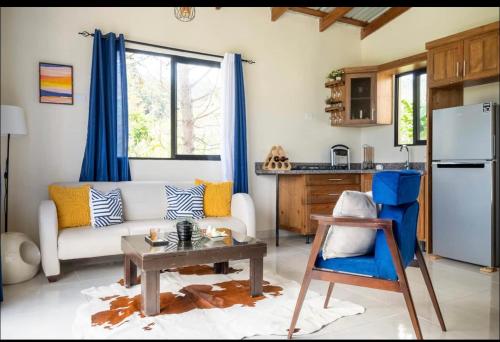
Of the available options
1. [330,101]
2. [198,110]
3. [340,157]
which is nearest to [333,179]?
[340,157]

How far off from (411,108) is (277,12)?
218 centimetres

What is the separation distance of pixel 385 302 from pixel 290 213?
224 centimetres

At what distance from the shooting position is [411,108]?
507 centimetres

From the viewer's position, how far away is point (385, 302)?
8.36 ft

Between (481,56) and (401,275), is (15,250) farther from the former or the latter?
(481,56)

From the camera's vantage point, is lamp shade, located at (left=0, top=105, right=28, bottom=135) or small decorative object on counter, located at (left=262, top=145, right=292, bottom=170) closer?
lamp shade, located at (left=0, top=105, right=28, bottom=135)

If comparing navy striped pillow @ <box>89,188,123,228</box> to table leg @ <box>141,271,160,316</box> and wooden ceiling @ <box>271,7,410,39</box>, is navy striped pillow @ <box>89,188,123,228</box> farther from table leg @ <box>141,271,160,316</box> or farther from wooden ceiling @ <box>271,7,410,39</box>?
wooden ceiling @ <box>271,7,410,39</box>

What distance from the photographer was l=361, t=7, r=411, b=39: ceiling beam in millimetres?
5035

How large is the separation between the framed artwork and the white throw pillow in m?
3.01

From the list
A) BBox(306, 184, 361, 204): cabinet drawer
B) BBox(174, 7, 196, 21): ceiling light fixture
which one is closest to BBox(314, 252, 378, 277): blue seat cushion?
BBox(306, 184, 361, 204): cabinet drawer

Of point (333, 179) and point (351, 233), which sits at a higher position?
point (333, 179)

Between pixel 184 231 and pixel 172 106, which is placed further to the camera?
pixel 172 106

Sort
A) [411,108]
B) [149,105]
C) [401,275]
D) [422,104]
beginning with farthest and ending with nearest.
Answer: [411,108]
[422,104]
[149,105]
[401,275]
